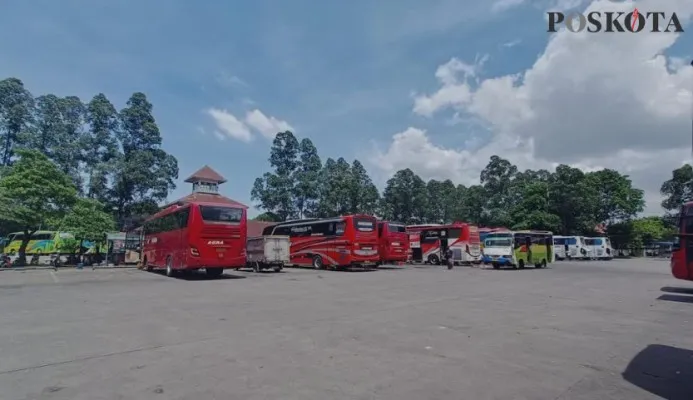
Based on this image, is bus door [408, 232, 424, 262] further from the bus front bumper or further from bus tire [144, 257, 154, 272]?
bus tire [144, 257, 154, 272]

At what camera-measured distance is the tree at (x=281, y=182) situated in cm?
5238

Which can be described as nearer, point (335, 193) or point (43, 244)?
point (43, 244)

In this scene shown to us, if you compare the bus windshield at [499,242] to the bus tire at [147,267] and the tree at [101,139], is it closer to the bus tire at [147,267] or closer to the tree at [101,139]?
the bus tire at [147,267]

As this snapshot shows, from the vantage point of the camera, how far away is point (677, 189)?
202ft

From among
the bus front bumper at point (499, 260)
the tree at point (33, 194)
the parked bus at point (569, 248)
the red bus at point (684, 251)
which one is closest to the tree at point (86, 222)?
the tree at point (33, 194)

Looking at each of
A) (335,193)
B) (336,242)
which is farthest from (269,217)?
(336,242)

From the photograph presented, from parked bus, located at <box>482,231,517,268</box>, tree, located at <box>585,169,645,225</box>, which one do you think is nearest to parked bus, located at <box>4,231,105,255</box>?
parked bus, located at <box>482,231,517,268</box>

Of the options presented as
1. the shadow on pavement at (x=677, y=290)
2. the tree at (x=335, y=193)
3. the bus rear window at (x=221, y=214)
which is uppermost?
the tree at (x=335, y=193)

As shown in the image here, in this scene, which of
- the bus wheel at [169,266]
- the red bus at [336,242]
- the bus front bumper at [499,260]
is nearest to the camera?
the bus wheel at [169,266]

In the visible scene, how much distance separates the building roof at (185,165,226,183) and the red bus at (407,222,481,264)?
27066 millimetres

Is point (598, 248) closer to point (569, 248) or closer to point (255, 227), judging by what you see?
point (569, 248)

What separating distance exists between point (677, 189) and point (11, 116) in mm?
82560

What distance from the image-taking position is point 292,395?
163 inches

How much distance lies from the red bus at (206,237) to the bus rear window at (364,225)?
304 inches
